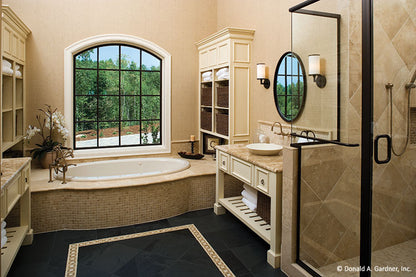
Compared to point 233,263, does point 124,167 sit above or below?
above

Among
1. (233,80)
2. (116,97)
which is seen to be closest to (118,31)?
(116,97)

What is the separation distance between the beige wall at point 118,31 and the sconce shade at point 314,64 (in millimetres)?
3157

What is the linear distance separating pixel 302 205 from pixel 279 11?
7.55 ft

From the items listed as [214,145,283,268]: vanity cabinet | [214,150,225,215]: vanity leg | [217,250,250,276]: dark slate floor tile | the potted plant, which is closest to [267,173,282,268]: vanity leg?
[214,145,283,268]: vanity cabinet

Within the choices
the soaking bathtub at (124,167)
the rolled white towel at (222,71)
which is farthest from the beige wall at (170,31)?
the soaking bathtub at (124,167)

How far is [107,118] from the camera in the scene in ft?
17.0

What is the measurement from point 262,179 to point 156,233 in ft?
4.10

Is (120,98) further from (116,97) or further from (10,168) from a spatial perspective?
(10,168)

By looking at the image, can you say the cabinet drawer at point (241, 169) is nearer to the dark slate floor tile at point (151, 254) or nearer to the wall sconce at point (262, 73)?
the dark slate floor tile at point (151, 254)

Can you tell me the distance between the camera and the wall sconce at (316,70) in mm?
2290

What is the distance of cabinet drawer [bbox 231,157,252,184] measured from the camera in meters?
3.13

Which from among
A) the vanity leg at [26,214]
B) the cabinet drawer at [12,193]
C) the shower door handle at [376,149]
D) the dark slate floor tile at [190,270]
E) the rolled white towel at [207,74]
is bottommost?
the dark slate floor tile at [190,270]

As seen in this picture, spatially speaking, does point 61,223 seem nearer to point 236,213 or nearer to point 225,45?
point 236,213

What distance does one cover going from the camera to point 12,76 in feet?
12.3
